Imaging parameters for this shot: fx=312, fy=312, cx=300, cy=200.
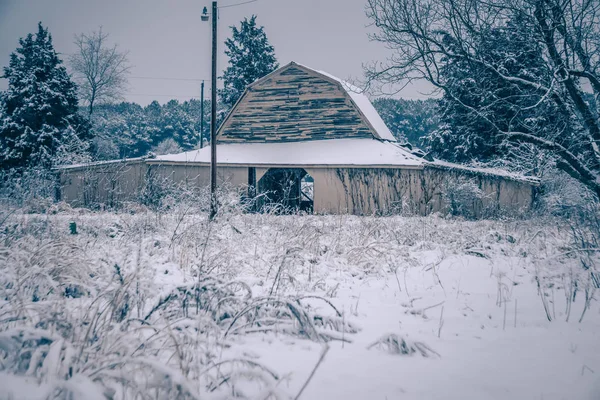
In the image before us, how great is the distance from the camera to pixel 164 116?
183 ft

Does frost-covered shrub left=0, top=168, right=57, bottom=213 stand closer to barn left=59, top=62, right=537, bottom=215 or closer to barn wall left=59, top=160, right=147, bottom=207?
barn wall left=59, top=160, right=147, bottom=207

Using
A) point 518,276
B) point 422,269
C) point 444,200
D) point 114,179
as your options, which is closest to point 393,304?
point 422,269

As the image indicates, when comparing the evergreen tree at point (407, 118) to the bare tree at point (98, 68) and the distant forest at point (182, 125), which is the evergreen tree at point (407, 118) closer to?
the distant forest at point (182, 125)

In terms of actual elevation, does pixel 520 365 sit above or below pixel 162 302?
below

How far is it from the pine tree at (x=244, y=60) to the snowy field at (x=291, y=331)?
2472 centimetres

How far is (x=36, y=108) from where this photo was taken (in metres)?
20.0

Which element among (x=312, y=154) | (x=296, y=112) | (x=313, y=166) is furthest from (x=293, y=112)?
(x=313, y=166)

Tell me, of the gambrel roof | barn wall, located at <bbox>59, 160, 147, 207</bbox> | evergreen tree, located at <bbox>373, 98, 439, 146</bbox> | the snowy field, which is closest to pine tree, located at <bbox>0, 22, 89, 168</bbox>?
barn wall, located at <bbox>59, 160, 147, 207</bbox>

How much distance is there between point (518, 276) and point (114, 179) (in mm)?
16878

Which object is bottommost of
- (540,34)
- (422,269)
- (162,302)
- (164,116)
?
(422,269)

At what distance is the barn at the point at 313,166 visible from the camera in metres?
13.4

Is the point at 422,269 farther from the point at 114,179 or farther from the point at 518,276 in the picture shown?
the point at 114,179

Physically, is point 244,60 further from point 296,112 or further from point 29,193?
point 29,193

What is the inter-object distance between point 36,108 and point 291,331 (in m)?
25.3
